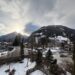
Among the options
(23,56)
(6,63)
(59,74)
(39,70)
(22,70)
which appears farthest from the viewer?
(23,56)

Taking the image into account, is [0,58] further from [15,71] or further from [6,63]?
[15,71]

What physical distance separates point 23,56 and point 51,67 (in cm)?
1147

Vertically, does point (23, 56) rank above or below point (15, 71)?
above

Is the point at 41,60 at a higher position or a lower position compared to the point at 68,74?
higher

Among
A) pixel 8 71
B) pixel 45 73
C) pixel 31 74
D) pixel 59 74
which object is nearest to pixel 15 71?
pixel 8 71

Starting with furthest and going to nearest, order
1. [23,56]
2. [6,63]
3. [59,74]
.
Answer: [23,56], [6,63], [59,74]

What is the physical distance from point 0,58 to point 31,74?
10.5m

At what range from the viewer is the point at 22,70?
23.5 m

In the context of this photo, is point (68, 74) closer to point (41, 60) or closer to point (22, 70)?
point (41, 60)

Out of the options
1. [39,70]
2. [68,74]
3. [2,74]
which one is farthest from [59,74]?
[2,74]

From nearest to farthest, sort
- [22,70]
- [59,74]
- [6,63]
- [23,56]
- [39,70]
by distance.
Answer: [59,74] < [39,70] < [22,70] < [6,63] < [23,56]

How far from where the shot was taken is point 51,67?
21031 mm

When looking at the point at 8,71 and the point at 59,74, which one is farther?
the point at 8,71

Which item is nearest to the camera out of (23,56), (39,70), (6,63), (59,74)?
(59,74)
